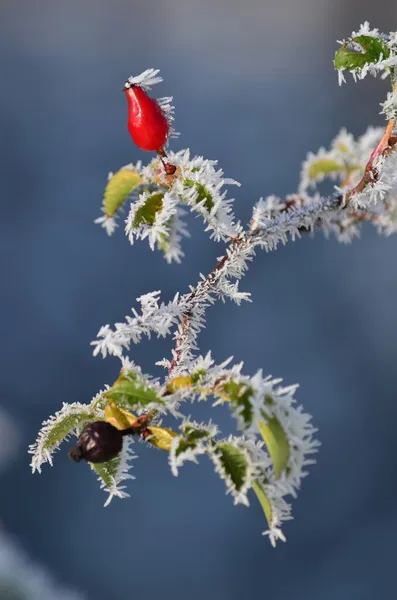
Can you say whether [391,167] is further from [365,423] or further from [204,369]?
[365,423]

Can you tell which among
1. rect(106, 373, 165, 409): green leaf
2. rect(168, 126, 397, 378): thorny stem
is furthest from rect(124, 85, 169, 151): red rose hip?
rect(106, 373, 165, 409): green leaf

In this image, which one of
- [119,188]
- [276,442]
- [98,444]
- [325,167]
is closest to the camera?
[276,442]

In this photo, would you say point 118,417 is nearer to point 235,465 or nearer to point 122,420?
point 122,420

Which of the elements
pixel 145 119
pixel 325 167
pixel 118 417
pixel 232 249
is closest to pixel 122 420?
pixel 118 417

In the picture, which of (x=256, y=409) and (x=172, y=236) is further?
(x=172, y=236)

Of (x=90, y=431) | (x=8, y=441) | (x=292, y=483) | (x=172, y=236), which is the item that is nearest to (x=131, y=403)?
(x=90, y=431)

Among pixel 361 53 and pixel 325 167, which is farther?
pixel 325 167

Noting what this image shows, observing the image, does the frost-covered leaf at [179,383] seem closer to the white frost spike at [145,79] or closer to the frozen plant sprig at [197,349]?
the frozen plant sprig at [197,349]
